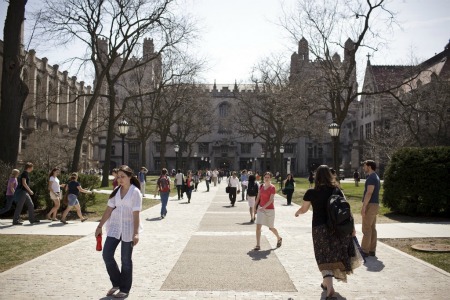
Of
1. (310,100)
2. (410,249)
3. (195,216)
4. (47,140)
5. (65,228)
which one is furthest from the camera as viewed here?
(47,140)

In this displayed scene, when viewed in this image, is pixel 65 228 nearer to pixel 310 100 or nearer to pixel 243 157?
pixel 310 100

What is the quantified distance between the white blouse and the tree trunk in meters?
11.6

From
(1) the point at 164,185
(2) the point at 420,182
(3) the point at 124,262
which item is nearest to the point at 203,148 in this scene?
(1) the point at 164,185

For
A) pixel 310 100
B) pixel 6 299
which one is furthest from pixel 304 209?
pixel 310 100

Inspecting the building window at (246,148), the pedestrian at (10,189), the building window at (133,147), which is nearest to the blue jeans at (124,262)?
the pedestrian at (10,189)

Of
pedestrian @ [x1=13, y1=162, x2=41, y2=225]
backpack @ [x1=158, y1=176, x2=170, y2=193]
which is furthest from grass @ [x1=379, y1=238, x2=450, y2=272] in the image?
pedestrian @ [x1=13, y1=162, x2=41, y2=225]

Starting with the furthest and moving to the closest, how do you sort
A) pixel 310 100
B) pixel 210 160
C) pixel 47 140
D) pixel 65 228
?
pixel 210 160
pixel 47 140
pixel 310 100
pixel 65 228

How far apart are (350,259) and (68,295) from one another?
388 cm

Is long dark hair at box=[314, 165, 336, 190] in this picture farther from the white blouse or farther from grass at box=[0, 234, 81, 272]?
grass at box=[0, 234, 81, 272]

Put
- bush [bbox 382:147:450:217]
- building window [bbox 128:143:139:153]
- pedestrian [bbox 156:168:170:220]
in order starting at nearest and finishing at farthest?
bush [bbox 382:147:450:217]
pedestrian [bbox 156:168:170:220]
building window [bbox 128:143:139:153]

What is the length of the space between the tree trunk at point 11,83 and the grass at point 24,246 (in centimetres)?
577

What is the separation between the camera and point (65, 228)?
1289 cm

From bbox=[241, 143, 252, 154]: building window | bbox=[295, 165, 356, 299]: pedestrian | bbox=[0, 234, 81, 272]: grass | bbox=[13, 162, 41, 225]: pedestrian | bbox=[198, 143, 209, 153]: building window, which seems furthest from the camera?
bbox=[241, 143, 252, 154]: building window

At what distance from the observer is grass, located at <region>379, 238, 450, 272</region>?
27.3 ft
